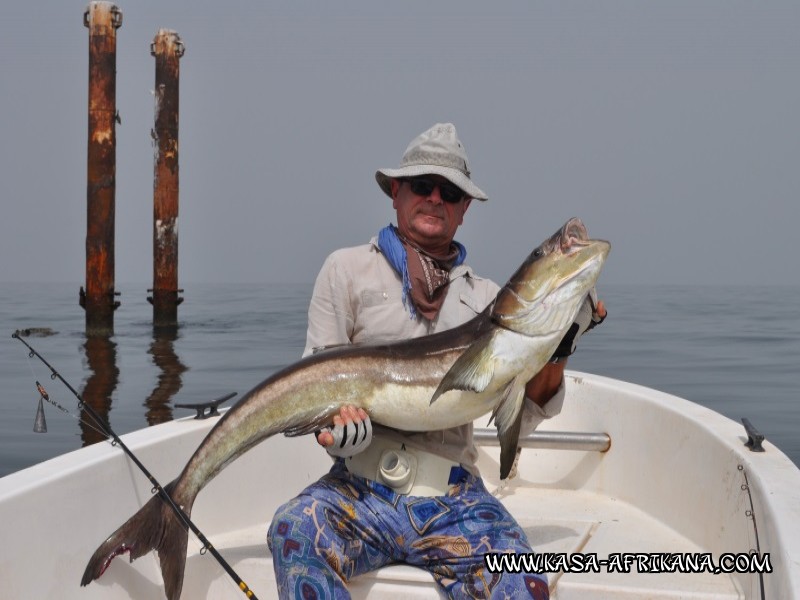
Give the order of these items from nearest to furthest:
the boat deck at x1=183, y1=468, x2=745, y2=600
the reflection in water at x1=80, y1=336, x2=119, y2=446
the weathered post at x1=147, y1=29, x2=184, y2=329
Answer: the boat deck at x1=183, y1=468, x2=745, y2=600 < the reflection in water at x1=80, y1=336, x2=119, y2=446 < the weathered post at x1=147, y1=29, x2=184, y2=329

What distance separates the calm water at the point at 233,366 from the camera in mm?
12812

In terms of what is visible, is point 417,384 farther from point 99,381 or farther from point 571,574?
point 99,381

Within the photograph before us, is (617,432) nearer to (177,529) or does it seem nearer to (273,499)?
(273,499)

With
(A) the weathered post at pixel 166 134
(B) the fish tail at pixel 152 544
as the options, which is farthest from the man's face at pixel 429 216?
(A) the weathered post at pixel 166 134

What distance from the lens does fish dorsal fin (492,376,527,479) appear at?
347cm

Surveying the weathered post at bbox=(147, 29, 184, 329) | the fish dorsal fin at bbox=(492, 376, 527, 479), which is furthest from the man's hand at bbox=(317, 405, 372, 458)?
the weathered post at bbox=(147, 29, 184, 329)

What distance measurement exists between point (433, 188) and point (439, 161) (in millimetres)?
125

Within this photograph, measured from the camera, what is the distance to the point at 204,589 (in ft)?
14.6

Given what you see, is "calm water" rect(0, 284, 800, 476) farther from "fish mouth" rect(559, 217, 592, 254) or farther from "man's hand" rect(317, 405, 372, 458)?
"fish mouth" rect(559, 217, 592, 254)

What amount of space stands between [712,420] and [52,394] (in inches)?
506

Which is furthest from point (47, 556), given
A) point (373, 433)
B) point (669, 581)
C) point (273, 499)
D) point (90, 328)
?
point (90, 328)

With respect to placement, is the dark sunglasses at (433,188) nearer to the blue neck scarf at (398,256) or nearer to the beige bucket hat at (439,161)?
the beige bucket hat at (439,161)

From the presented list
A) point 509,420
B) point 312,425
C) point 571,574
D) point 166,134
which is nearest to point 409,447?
point 312,425

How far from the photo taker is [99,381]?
1698 cm
